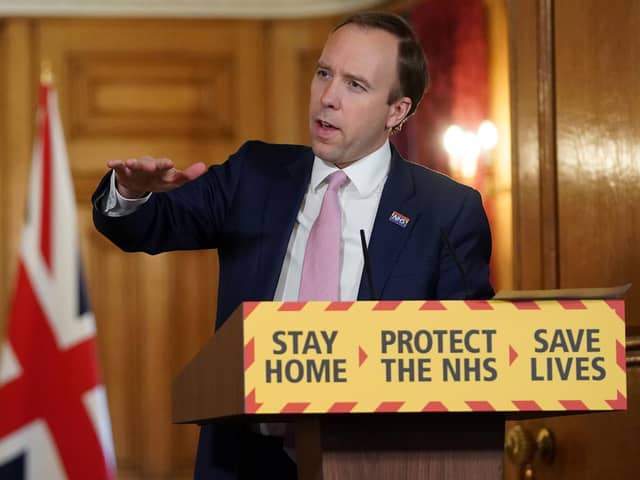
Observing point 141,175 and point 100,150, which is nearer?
point 141,175

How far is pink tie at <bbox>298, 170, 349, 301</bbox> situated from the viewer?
190 centimetres

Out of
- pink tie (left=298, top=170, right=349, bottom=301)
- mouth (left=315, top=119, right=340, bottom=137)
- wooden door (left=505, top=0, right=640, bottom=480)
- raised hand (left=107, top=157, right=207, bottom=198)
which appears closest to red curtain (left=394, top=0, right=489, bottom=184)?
wooden door (left=505, top=0, right=640, bottom=480)

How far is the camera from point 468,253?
2051mm

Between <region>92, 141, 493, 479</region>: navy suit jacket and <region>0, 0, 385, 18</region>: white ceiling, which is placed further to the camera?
<region>0, 0, 385, 18</region>: white ceiling

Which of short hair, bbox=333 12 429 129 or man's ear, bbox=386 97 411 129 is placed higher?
short hair, bbox=333 12 429 129

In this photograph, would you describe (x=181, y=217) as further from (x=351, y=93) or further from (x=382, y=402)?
(x=382, y=402)

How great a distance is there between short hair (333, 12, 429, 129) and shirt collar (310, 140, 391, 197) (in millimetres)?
137

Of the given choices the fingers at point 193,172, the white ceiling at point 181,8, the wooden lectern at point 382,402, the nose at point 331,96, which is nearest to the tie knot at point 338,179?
the nose at point 331,96

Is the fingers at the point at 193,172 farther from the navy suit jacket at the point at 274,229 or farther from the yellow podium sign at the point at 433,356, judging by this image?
the yellow podium sign at the point at 433,356

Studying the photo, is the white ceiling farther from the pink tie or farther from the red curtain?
the pink tie

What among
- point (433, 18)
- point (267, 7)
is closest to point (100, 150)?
point (267, 7)

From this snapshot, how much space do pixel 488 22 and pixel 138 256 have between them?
220cm

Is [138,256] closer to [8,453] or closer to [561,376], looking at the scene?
[8,453]

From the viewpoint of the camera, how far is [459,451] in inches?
60.4
